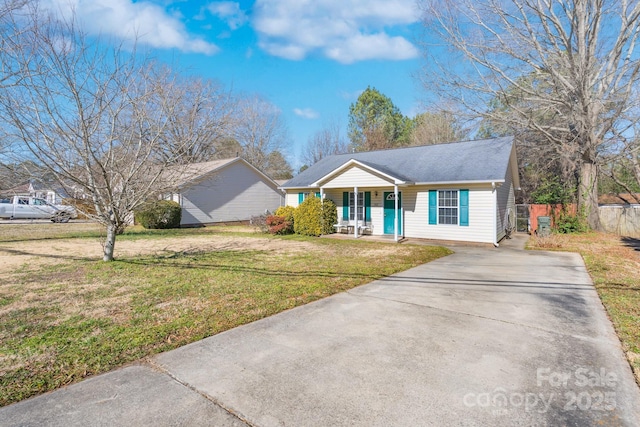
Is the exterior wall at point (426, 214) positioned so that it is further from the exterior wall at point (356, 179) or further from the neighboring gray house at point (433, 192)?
the exterior wall at point (356, 179)

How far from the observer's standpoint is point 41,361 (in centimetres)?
329

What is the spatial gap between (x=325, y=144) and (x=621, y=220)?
2702 centimetres

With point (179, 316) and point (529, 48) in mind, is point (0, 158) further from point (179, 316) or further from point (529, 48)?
point (529, 48)

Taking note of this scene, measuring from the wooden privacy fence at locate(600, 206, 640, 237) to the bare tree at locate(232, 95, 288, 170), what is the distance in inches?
1151

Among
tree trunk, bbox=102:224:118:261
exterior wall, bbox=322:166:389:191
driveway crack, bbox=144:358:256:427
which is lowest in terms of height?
driveway crack, bbox=144:358:256:427

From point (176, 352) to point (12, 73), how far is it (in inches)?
274

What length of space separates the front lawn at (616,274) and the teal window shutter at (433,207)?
3426 mm

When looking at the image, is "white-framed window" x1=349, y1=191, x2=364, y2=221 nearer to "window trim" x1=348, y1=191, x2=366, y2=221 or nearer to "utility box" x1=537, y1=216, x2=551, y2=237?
"window trim" x1=348, y1=191, x2=366, y2=221

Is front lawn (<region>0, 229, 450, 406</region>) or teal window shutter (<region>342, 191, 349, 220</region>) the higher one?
teal window shutter (<region>342, 191, 349, 220</region>)

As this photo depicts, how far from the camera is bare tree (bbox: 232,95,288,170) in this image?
3569 cm

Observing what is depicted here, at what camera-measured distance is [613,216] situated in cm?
1622

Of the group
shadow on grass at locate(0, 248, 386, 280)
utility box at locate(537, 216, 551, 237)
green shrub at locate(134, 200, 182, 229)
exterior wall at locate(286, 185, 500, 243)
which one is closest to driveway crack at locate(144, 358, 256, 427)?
shadow on grass at locate(0, 248, 386, 280)

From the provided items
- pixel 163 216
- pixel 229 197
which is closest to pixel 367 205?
pixel 229 197

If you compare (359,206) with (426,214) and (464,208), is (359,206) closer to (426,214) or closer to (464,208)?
(426,214)
